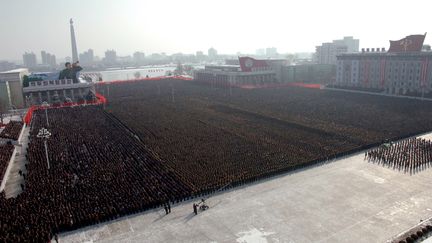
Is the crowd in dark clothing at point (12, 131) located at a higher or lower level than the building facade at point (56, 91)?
lower

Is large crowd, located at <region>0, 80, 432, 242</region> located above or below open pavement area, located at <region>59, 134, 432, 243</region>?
above

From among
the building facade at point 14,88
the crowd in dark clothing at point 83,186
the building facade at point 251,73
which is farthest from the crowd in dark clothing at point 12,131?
the building facade at point 251,73

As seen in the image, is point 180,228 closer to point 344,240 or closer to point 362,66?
point 344,240

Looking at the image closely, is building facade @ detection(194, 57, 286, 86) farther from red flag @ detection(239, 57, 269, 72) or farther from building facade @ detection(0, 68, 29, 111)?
building facade @ detection(0, 68, 29, 111)

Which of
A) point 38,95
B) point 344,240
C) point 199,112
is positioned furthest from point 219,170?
point 38,95

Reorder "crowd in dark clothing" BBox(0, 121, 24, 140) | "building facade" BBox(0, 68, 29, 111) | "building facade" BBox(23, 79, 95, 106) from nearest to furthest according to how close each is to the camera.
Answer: "crowd in dark clothing" BBox(0, 121, 24, 140)
"building facade" BBox(0, 68, 29, 111)
"building facade" BBox(23, 79, 95, 106)

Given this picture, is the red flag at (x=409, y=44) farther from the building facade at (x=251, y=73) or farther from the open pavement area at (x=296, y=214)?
the open pavement area at (x=296, y=214)

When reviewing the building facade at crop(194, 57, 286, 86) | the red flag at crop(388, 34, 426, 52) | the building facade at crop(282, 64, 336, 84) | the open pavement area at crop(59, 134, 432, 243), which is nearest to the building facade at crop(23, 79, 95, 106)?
the building facade at crop(194, 57, 286, 86)
